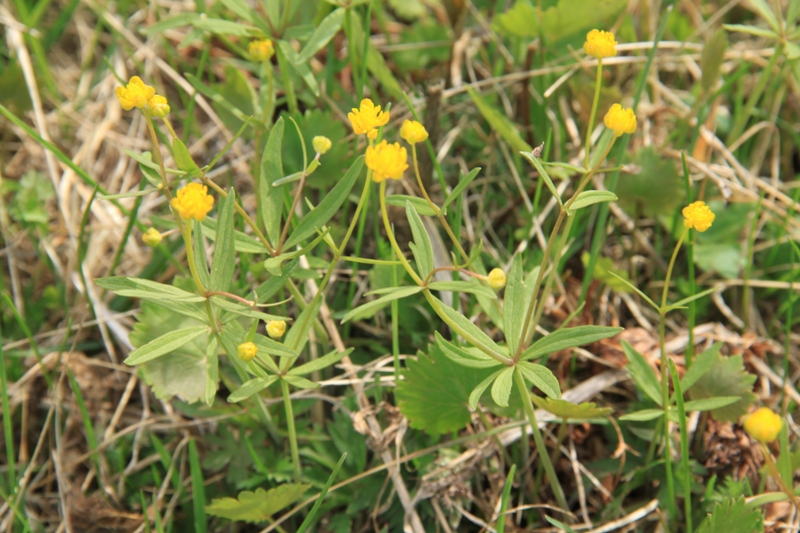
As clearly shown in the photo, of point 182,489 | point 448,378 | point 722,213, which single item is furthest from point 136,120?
point 722,213

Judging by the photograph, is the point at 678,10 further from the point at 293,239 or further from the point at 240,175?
the point at 293,239

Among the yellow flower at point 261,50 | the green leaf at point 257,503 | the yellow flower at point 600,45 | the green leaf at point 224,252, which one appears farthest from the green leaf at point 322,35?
the green leaf at point 257,503

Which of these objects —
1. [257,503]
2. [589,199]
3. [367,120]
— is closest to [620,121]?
[589,199]

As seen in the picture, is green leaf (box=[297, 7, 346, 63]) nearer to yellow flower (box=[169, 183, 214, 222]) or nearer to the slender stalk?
yellow flower (box=[169, 183, 214, 222])

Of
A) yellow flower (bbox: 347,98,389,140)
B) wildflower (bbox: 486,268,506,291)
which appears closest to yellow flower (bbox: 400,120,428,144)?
yellow flower (bbox: 347,98,389,140)

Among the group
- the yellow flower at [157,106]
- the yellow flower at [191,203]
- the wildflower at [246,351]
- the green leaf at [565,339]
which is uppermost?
the yellow flower at [157,106]

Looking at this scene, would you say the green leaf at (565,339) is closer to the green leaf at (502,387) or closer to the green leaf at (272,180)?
the green leaf at (502,387)
